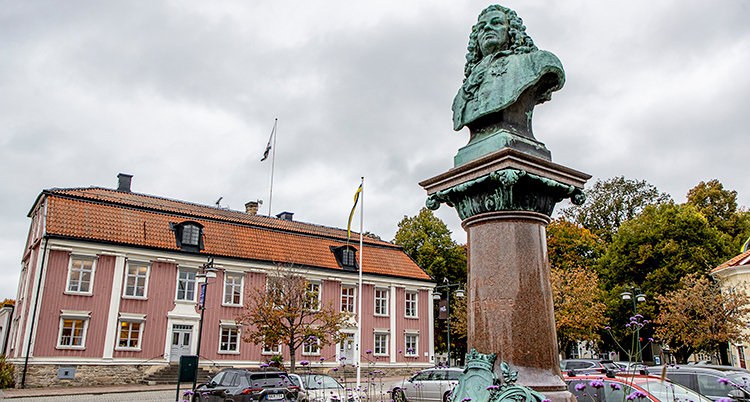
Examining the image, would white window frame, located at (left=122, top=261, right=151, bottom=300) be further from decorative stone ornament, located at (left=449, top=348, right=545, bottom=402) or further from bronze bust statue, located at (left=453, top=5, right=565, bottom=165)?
decorative stone ornament, located at (left=449, top=348, right=545, bottom=402)

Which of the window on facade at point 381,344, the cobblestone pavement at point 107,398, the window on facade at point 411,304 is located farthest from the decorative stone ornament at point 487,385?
the window on facade at point 411,304

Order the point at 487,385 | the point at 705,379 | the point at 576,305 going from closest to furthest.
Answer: the point at 487,385 → the point at 705,379 → the point at 576,305

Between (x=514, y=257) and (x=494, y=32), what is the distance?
298 centimetres

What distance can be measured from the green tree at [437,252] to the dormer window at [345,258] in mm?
10383

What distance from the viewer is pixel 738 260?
29.5m

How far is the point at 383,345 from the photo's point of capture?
3512 cm

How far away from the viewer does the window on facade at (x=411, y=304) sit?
37031mm

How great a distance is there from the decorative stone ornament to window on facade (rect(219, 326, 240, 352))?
26024 mm

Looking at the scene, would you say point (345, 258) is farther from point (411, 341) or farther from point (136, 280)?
point (136, 280)

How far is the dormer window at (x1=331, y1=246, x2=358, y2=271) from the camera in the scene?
3509 centimetres

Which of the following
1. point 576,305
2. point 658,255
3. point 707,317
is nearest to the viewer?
point 707,317

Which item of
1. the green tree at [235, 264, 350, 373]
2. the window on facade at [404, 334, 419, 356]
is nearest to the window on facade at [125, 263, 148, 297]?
the green tree at [235, 264, 350, 373]

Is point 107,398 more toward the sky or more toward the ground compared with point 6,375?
more toward the ground

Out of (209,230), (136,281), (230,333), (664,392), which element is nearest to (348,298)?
(230,333)
